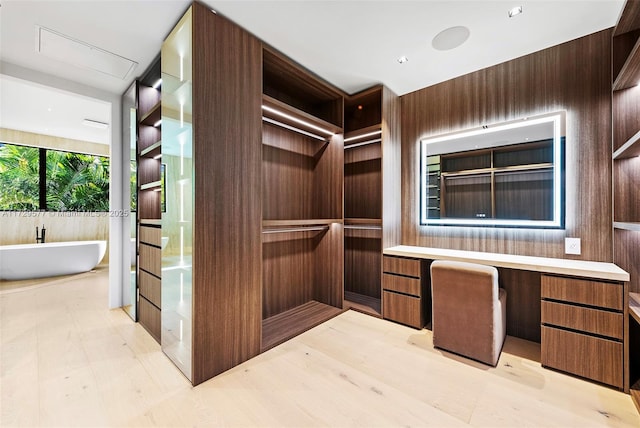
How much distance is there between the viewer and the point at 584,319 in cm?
186

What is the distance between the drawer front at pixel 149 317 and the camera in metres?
2.49

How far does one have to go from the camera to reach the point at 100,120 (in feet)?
14.3

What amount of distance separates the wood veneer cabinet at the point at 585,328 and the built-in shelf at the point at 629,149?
917 millimetres

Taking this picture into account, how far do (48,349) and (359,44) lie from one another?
381cm

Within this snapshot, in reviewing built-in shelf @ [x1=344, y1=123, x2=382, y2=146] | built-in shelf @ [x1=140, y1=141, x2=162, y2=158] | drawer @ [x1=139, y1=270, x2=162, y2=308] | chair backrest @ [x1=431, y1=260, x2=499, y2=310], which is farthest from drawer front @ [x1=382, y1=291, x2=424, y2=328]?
built-in shelf @ [x1=140, y1=141, x2=162, y2=158]

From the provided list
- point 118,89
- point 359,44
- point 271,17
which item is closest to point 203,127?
point 271,17

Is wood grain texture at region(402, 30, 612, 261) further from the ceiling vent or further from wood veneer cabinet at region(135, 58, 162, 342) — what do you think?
the ceiling vent

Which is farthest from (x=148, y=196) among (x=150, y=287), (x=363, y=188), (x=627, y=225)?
(x=627, y=225)

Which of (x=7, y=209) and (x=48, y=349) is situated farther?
(x=7, y=209)

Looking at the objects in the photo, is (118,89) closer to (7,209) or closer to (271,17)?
(271,17)

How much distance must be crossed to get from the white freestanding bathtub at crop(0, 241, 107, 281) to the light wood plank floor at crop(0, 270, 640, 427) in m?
2.81

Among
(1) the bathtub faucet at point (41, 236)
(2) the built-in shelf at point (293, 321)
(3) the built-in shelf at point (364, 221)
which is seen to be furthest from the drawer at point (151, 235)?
(1) the bathtub faucet at point (41, 236)

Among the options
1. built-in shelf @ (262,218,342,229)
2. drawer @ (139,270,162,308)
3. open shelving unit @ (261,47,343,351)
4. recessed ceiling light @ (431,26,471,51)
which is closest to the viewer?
recessed ceiling light @ (431,26,471,51)

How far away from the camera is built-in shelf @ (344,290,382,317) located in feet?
10.2
